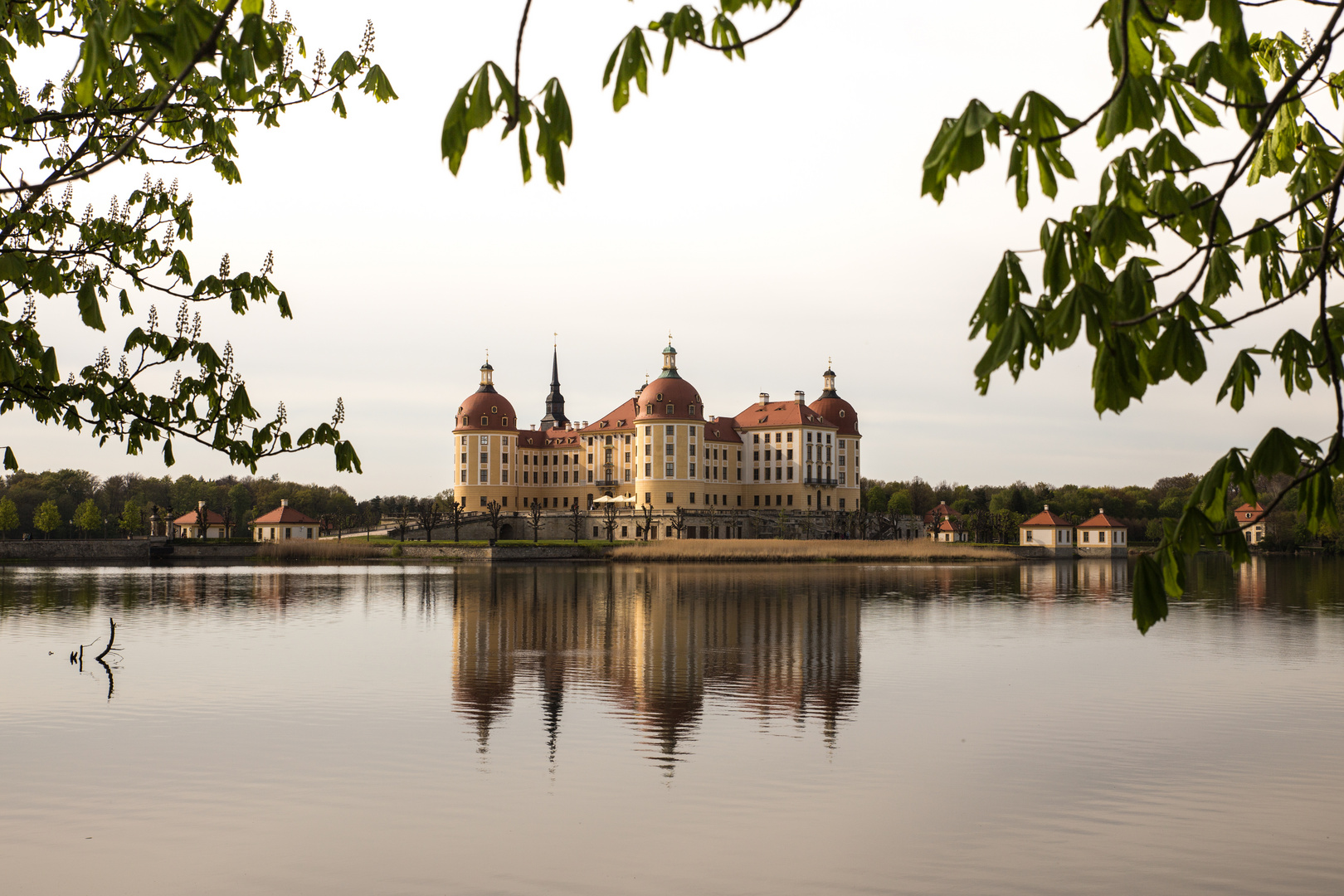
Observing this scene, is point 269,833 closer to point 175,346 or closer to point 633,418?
point 175,346

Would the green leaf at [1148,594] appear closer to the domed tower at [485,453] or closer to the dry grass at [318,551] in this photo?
the dry grass at [318,551]

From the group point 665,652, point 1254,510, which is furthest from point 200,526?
point 665,652

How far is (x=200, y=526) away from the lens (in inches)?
3521

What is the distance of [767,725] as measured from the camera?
14.3 m

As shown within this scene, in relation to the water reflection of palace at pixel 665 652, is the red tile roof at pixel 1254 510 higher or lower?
higher

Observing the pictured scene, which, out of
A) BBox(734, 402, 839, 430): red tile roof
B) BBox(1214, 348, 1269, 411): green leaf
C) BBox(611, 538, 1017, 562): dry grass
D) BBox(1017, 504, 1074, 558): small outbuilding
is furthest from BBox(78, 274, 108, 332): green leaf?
BBox(734, 402, 839, 430): red tile roof

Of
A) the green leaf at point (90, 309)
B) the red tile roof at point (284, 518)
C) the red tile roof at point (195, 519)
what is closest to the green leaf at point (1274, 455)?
the green leaf at point (90, 309)

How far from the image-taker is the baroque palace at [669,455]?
335 feet

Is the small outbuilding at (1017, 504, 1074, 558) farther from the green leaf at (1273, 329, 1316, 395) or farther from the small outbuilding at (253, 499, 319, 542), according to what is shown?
the green leaf at (1273, 329, 1316, 395)

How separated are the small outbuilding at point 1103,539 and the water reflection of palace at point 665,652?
54553 millimetres

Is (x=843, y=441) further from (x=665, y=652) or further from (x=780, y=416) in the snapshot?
(x=665, y=652)

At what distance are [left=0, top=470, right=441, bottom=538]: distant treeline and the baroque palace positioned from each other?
389 inches

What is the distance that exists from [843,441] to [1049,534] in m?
25.4

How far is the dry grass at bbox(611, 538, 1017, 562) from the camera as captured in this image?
71.1m
